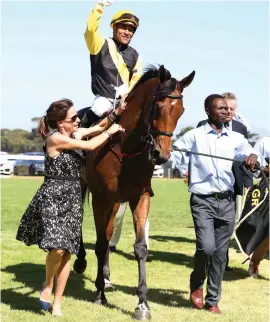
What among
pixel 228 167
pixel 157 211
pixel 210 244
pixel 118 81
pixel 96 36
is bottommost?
pixel 157 211

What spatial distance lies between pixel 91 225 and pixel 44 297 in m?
8.57

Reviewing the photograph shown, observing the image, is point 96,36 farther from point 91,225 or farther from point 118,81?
point 91,225

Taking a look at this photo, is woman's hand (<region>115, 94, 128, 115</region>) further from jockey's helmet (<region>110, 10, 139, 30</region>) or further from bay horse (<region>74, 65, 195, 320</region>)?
jockey's helmet (<region>110, 10, 139, 30</region>)

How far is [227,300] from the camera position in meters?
7.11

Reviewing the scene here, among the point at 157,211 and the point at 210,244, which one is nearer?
the point at 210,244

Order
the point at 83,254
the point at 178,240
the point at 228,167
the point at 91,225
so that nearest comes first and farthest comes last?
the point at 228,167, the point at 83,254, the point at 178,240, the point at 91,225

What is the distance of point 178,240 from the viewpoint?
11719mm

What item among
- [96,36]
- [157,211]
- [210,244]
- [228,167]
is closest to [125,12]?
[96,36]

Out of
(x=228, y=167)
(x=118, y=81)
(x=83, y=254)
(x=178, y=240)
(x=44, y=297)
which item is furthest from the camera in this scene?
(x=178, y=240)

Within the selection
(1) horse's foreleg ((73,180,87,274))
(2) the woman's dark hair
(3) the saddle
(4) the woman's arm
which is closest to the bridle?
(4) the woman's arm

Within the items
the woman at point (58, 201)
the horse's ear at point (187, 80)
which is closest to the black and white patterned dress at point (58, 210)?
A: the woman at point (58, 201)

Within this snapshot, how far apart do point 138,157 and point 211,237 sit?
1152 mm

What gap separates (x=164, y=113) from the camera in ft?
19.7

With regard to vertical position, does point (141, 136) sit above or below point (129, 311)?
above
